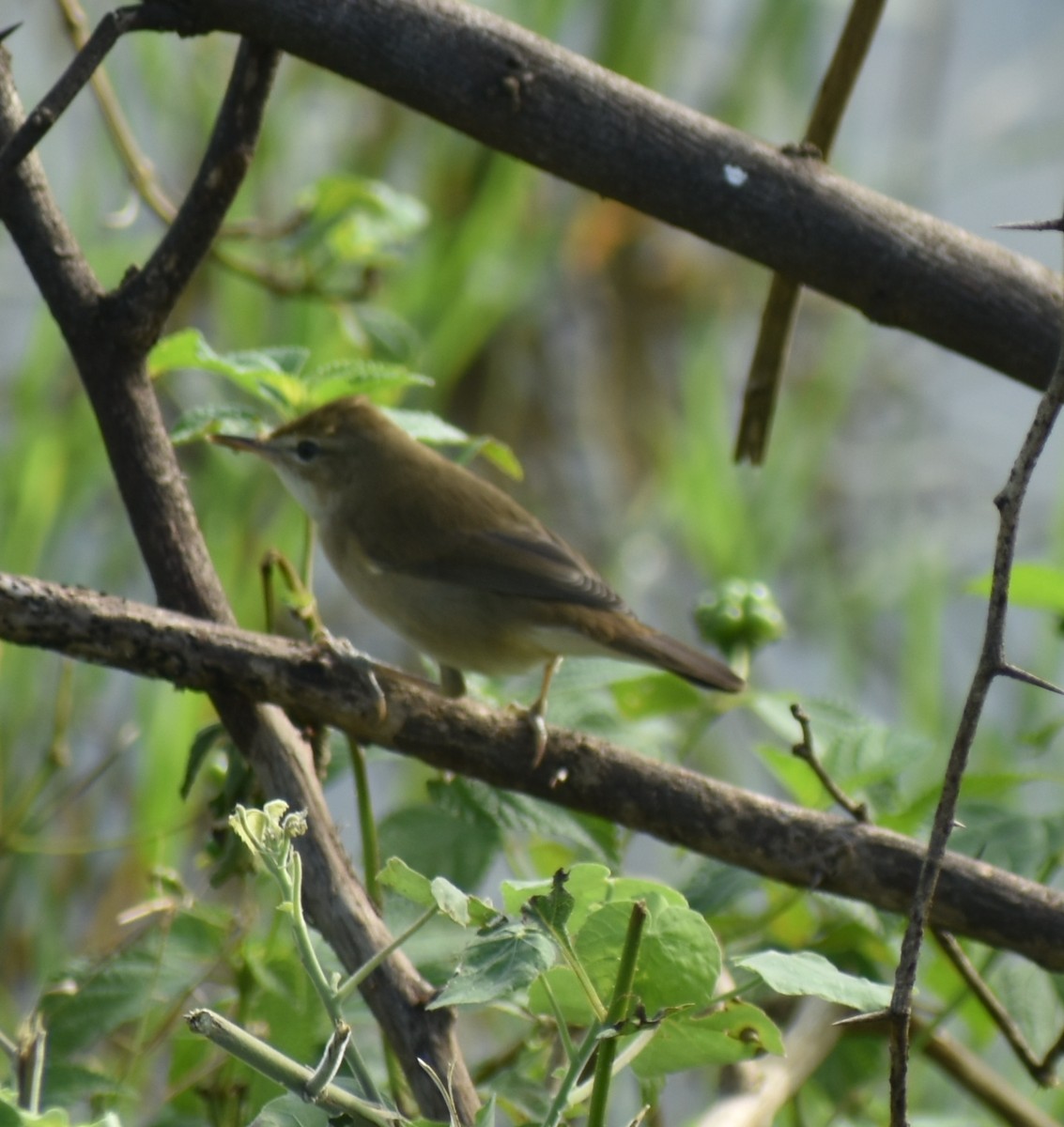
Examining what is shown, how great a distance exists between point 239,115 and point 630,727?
618mm

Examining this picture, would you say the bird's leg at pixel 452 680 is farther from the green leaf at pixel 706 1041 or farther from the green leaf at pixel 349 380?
the green leaf at pixel 706 1041

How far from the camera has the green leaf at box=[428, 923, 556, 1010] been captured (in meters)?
0.67

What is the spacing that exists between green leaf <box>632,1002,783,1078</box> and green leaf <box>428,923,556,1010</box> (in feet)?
0.42

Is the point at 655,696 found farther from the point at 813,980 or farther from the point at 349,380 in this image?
the point at 813,980

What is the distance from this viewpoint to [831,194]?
1.23m

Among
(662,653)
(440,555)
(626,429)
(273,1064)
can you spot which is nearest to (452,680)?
(662,653)

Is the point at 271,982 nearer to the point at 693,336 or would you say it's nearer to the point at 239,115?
the point at 239,115

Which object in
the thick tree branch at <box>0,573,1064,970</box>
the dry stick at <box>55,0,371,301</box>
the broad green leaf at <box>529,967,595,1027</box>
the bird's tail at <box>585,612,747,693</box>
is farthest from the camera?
the dry stick at <box>55,0,371,301</box>

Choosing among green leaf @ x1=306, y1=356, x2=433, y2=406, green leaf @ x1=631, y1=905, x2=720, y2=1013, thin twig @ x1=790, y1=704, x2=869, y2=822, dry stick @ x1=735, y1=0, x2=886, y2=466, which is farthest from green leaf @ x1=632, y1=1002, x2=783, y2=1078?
dry stick @ x1=735, y1=0, x2=886, y2=466

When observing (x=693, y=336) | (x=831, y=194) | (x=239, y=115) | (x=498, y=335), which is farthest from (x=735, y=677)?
(x=498, y=335)

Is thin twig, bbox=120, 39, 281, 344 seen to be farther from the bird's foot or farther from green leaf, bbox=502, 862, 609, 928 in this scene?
green leaf, bbox=502, 862, 609, 928

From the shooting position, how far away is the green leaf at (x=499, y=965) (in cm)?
67

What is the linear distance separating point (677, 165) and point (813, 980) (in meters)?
0.70

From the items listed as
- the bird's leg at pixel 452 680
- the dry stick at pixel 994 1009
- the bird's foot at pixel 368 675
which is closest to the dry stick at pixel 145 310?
the bird's foot at pixel 368 675
